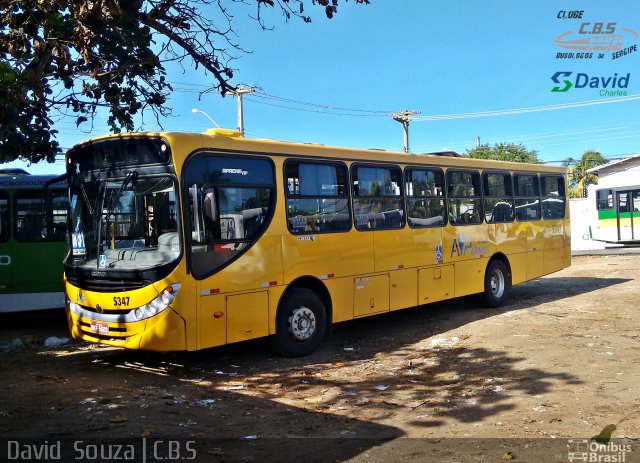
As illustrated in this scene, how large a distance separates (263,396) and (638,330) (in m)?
6.36

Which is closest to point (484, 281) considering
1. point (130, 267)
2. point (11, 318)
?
point (130, 267)

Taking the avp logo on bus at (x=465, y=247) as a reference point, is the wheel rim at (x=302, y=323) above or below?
below

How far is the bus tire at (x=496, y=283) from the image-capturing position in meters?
12.3

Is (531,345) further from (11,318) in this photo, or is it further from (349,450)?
(11,318)

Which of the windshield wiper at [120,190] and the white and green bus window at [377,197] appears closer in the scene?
the windshield wiper at [120,190]

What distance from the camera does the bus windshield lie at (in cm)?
699

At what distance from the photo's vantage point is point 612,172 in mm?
43375

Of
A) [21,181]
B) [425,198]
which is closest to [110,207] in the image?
[21,181]

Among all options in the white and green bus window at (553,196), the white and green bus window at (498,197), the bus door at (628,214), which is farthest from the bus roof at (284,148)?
the bus door at (628,214)

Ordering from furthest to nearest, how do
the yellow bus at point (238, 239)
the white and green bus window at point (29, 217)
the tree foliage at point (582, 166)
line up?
the tree foliage at point (582, 166) < the white and green bus window at point (29, 217) < the yellow bus at point (238, 239)

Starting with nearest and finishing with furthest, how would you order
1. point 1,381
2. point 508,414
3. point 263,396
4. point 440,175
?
point 508,414
point 263,396
point 1,381
point 440,175

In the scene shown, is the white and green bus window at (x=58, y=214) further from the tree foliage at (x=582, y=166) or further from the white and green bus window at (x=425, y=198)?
the tree foliage at (x=582, y=166)

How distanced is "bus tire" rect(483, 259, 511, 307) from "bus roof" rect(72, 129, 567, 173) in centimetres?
224

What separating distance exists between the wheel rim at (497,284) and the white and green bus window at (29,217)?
8931 millimetres
